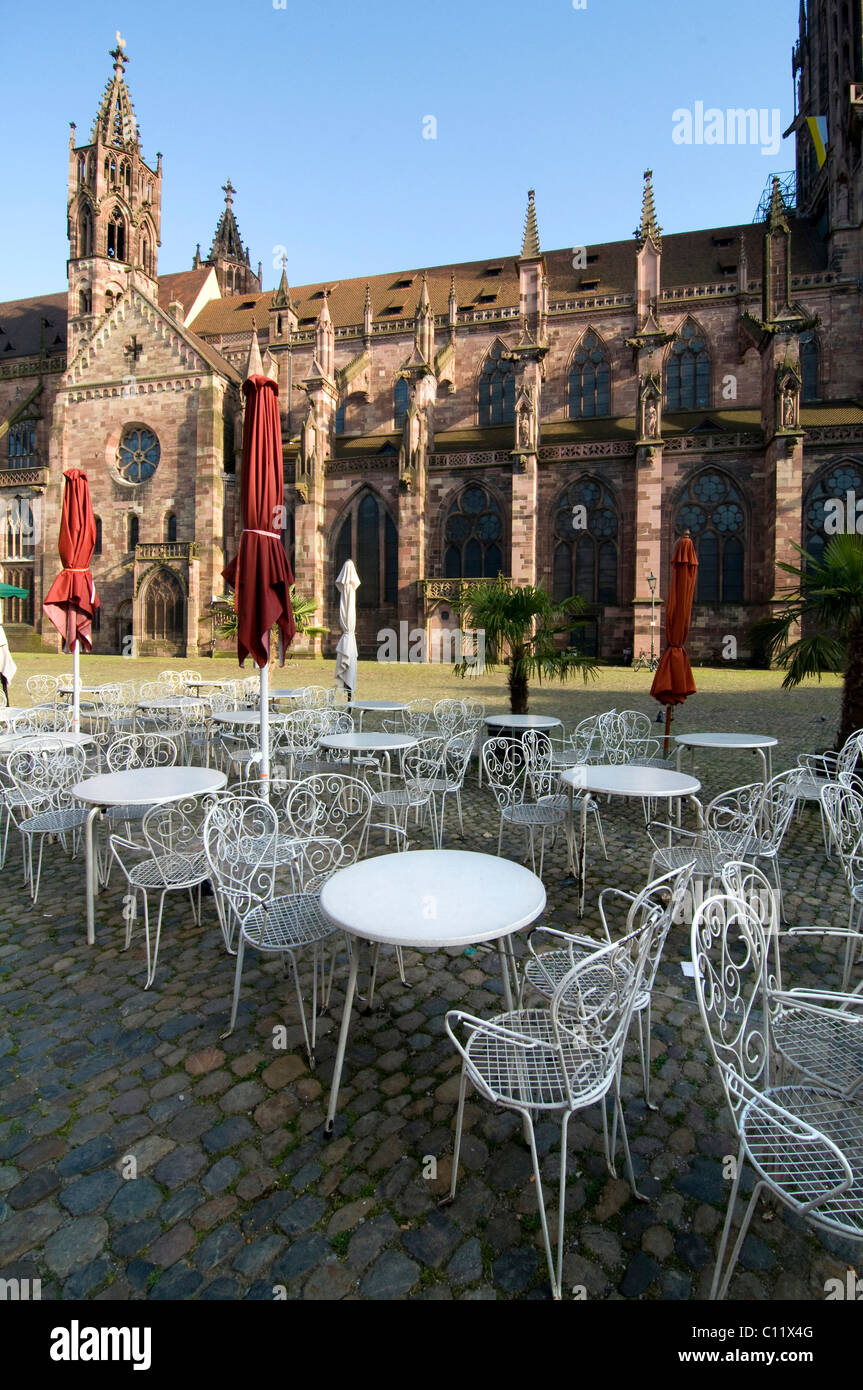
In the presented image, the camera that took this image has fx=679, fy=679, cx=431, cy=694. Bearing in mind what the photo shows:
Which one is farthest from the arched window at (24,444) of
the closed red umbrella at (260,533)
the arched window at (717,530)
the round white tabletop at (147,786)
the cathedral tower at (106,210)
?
the round white tabletop at (147,786)

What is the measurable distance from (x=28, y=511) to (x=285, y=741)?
102 ft

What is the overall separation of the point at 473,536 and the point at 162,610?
13936mm

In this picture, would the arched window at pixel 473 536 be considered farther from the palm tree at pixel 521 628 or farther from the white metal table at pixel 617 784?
the white metal table at pixel 617 784

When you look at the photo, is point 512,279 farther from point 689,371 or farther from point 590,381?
point 689,371

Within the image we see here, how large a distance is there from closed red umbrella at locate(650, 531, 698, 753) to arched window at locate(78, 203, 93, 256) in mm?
40883

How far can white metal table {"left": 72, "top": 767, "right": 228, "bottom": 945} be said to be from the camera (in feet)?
13.6

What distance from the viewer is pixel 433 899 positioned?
279 cm

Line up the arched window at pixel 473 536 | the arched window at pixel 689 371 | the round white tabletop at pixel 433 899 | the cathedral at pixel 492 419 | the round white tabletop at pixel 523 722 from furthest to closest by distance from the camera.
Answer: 1. the arched window at pixel 689 371
2. the arched window at pixel 473 536
3. the cathedral at pixel 492 419
4. the round white tabletop at pixel 523 722
5. the round white tabletop at pixel 433 899

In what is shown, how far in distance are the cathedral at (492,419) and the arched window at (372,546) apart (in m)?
0.11

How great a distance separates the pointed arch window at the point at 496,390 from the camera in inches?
1240

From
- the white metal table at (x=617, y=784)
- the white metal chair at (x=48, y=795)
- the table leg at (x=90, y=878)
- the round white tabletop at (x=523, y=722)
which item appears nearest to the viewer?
the table leg at (x=90, y=878)

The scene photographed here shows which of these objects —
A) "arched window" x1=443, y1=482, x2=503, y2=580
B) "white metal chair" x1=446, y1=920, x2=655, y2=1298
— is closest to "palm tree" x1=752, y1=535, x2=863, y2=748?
"white metal chair" x1=446, y1=920, x2=655, y2=1298

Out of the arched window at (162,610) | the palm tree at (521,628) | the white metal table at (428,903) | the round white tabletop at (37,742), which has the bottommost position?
the white metal table at (428,903)
